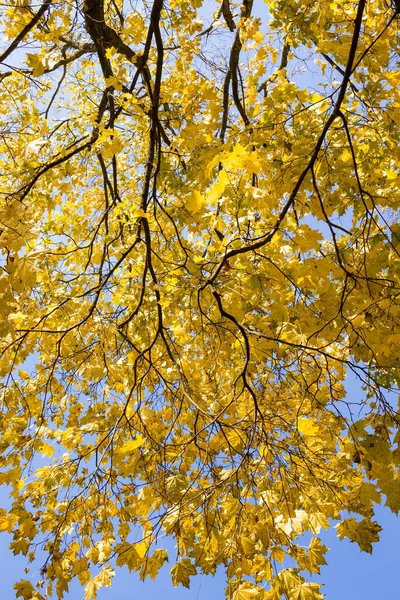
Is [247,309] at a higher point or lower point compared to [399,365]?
higher

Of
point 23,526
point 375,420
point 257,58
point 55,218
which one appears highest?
point 257,58

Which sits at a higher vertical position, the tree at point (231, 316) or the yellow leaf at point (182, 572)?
the tree at point (231, 316)

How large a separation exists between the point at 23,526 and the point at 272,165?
9.91 feet

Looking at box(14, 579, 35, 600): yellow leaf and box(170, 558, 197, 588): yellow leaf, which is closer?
box(170, 558, 197, 588): yellow leaf

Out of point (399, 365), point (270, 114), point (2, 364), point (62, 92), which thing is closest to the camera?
point (399, 365)

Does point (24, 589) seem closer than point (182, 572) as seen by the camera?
No

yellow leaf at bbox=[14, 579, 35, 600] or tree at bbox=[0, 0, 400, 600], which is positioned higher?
tree at bbox=[0, 0, 400, 600]

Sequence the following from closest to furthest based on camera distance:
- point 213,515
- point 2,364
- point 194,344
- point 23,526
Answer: point 213,515 → point 23,526 → point 194,344 → point 2,364

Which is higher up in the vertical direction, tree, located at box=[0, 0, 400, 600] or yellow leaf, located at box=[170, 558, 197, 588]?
tree, located at box=[0, 0, 400, 600]

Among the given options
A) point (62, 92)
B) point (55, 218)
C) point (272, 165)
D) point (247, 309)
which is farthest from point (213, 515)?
point (62, 92)

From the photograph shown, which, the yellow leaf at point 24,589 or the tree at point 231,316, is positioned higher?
the tree at point 231,316

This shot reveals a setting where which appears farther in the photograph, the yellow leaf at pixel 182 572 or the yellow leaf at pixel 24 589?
the yellow leaf at pixel 24 589

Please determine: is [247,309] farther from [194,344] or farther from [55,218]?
[55,218]

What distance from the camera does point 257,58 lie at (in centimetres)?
457
